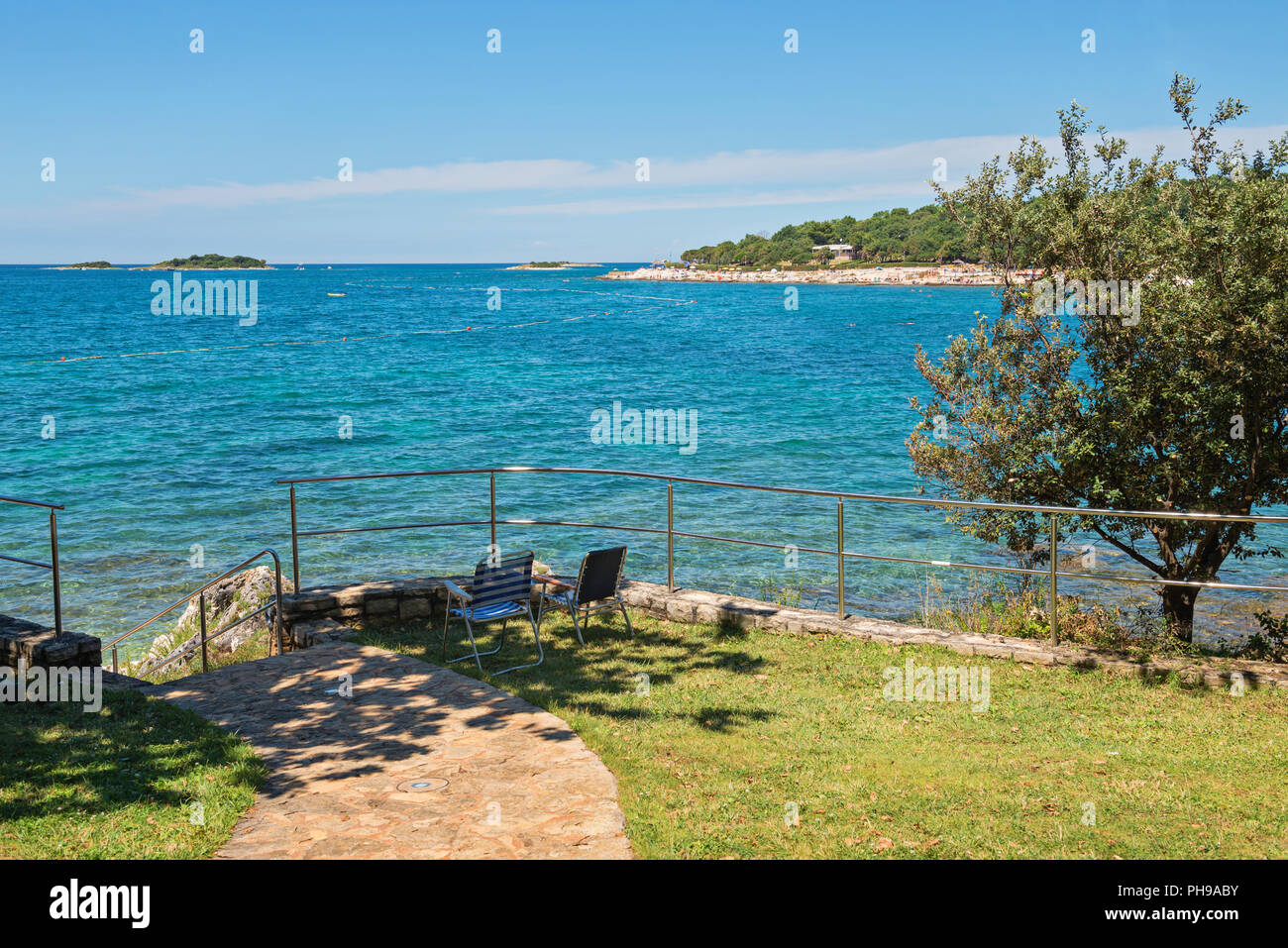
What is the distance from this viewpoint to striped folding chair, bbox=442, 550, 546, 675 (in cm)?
906

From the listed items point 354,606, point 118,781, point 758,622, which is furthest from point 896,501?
point 118,781

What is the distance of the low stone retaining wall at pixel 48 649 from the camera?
8109 millimetres

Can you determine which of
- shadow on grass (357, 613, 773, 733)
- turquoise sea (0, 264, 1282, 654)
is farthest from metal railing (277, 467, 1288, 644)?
turquoise sea (0, 264, 1282, 654)

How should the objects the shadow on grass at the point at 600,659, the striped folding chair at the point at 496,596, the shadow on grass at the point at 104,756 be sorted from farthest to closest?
the striped folding chair at the point at 496,596
the shadow on grass at the point at 600,659
the shadow on grass at the point at 104,756

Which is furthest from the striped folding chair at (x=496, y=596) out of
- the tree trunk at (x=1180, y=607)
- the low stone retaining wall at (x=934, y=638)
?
the tree trunk at (x=1180, y=607)

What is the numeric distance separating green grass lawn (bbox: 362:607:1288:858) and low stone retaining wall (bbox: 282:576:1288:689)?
15 cm

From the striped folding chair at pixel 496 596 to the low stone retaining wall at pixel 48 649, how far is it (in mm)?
2962

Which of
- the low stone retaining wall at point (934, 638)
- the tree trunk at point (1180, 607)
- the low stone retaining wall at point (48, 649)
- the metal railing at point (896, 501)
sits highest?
the metal railing at point (896, 501)

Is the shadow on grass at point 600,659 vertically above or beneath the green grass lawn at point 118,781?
beneath

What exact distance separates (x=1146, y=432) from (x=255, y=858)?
10202 mm

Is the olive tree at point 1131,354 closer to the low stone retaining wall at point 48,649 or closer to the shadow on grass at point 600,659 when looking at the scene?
the shadow on grass at point 600,659

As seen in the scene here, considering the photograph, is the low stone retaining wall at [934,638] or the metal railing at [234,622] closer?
the low stone retaining wall at [934,638]
